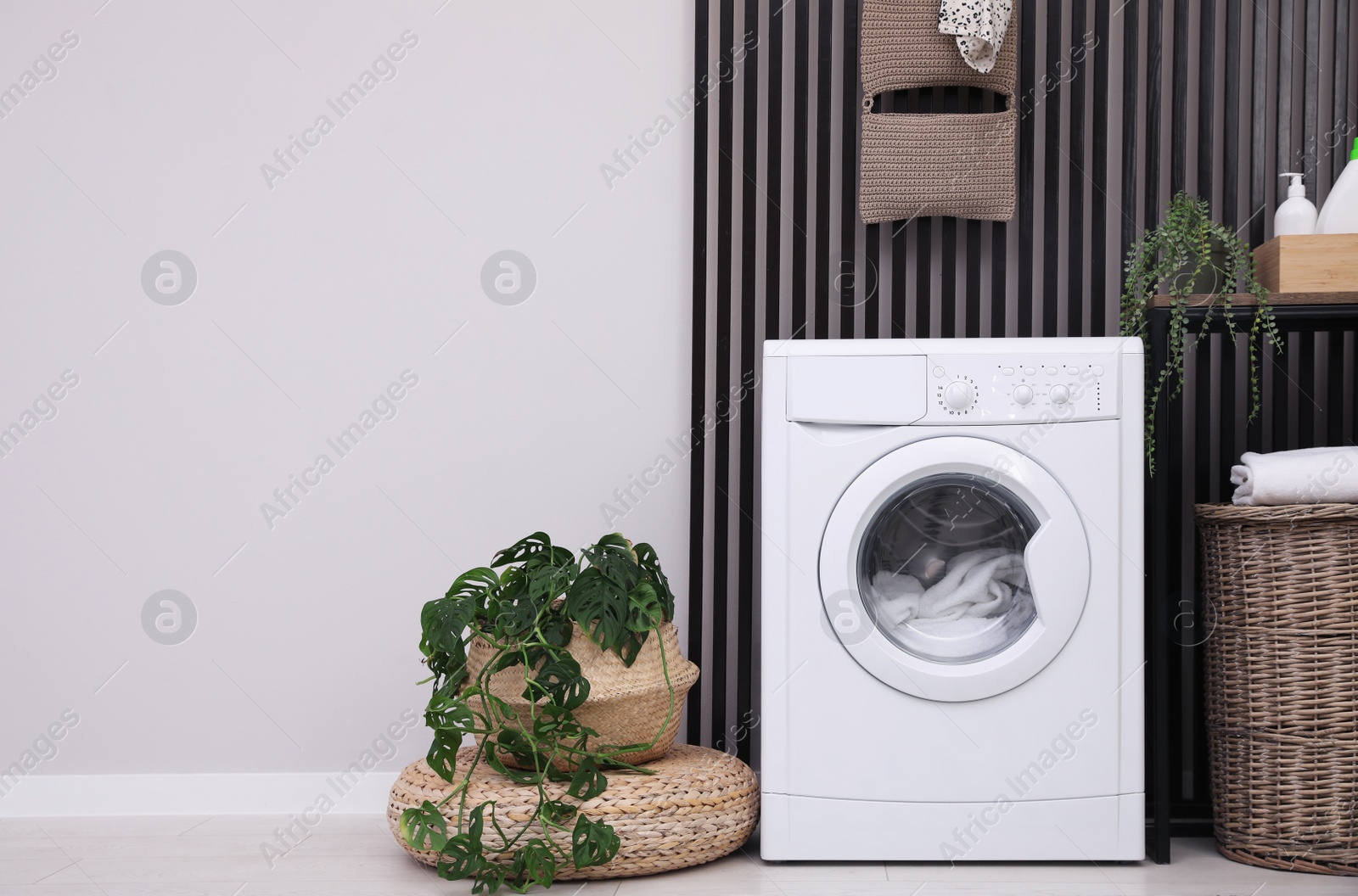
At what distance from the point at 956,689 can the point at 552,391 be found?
1.08m

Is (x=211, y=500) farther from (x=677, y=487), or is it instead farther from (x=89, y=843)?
(x=677, y=487)

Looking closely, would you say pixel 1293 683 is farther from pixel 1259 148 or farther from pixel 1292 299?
pixel 1259 148

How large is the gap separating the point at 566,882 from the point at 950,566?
850mm

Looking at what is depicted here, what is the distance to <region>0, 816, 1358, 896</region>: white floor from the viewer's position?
155 centimetres

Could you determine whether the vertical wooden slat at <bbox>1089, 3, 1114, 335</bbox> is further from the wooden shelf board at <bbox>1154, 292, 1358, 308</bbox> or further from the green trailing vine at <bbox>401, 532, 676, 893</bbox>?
the green trailing vine at <bbox>401, 532, 676, 893</bbox>

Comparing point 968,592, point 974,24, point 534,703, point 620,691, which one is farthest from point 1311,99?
point 534,703

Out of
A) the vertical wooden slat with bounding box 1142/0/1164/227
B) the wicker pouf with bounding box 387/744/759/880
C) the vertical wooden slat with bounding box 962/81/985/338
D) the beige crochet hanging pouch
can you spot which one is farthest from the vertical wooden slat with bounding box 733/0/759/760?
the vertical wooden slat with bounding box 1142/0/1164/227

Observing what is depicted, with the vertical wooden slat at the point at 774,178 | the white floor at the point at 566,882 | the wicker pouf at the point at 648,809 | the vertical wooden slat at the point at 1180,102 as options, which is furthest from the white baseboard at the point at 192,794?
the vertical wooden slat at the point at 1180,102

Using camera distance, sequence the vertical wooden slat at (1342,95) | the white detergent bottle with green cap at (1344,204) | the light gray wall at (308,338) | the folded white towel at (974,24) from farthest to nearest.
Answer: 1. the light gray wall at (308,338)
2. the vertical wooden slat at (1342,95)
3. the folded white towel at (974,24)
4. the white detergent bottle with green cap at (1344,204)

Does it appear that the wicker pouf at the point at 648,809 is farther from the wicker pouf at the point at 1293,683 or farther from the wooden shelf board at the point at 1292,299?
the wooden shelf board at the point at 1292,299

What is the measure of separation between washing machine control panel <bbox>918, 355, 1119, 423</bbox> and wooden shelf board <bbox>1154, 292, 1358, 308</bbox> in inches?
8.3

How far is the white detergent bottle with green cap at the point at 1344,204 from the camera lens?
1754 millimetres

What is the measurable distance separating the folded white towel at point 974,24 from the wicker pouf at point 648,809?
1.51 meters

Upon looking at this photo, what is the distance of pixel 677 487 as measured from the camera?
214cm
